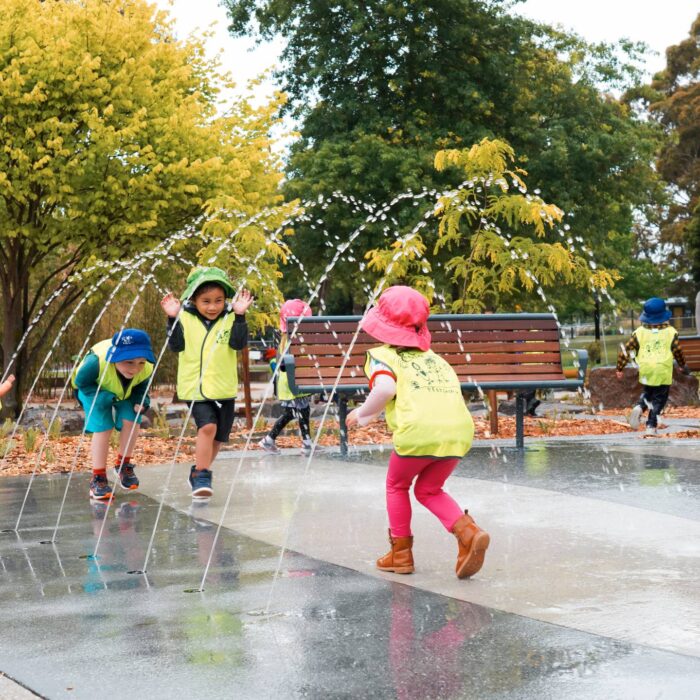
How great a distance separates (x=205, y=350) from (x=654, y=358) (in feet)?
20.5

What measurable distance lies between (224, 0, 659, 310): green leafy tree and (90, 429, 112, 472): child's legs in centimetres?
2278

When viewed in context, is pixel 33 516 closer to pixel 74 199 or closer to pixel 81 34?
pixel 74 199

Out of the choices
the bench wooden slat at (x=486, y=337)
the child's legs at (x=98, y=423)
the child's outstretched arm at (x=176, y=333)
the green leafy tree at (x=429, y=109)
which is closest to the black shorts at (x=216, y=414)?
the child's outstretched arm at (x=176, y=333)

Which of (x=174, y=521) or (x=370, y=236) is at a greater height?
(x=370, y=236)

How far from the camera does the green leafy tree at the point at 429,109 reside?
103ft

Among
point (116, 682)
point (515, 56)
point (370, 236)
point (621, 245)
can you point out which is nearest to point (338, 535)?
point (116, 682)

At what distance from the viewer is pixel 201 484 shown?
799 centimetres

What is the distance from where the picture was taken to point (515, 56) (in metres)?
34.3

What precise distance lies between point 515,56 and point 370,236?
7562 millimetres

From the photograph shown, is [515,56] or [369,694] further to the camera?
[515,56]

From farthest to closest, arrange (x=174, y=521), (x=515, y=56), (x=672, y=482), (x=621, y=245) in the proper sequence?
1. (x=621, y=245)
2. (x=515, y=56)
3. (x=672, y=482)
4. (x=174, y=521)

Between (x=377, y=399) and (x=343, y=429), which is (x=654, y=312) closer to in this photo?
(x=343, y=429)

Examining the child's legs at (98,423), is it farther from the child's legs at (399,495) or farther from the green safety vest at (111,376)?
the child's legs at (399,495)

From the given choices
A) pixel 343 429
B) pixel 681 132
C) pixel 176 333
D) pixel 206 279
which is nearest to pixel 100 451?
pixel 176 333
